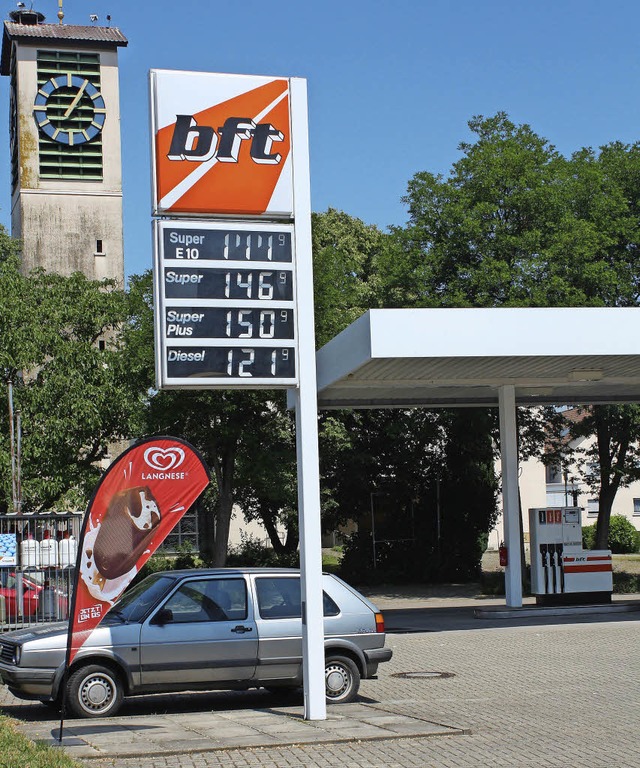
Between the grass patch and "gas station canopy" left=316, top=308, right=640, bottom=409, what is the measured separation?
32.0ft

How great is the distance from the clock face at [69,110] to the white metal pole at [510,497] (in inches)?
1455

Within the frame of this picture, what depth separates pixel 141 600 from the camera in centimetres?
1325

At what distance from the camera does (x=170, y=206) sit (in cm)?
1250

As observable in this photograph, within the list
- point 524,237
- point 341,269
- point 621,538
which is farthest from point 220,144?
point 621,538

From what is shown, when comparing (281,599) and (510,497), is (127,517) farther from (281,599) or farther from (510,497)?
(510,497)

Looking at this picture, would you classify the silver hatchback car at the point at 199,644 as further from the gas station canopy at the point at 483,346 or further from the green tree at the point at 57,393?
the green tree at the point at 57,393

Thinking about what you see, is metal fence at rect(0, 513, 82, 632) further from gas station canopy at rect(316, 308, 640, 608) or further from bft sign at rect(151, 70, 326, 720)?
bft sign at rect(151, 70, 326, 720)

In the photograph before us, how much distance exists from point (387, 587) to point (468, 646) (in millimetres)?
19127

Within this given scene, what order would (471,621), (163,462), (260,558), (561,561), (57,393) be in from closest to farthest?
(163,462) < (471,621) < (561,561) < (57,393) < (260,558)

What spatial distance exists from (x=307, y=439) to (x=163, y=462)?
7.04ft

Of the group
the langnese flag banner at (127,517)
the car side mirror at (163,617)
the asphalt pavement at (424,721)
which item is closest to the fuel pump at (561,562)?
the asphalt pavement at (424,721)

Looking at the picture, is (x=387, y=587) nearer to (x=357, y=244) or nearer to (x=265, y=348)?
(x=357, y=244)

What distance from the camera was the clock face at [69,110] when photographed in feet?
184

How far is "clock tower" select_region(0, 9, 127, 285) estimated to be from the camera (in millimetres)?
56000
